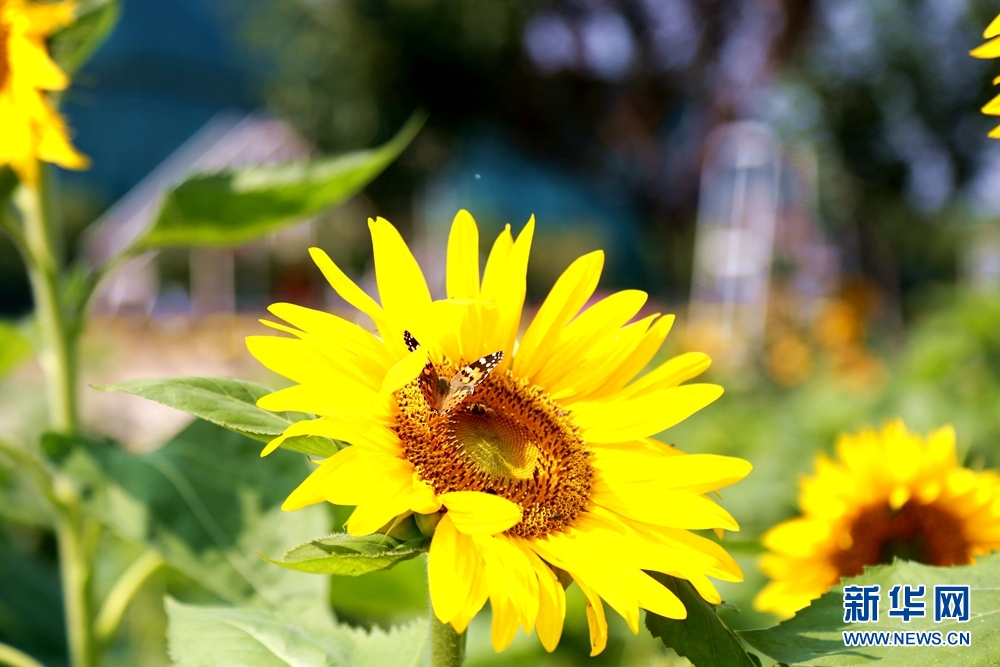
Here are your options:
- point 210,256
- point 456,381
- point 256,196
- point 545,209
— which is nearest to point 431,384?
point 456,381

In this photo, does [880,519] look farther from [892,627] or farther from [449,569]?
[449,569]

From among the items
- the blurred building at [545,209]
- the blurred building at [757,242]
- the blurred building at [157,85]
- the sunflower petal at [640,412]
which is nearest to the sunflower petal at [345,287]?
the sunflower petal at [640,412]

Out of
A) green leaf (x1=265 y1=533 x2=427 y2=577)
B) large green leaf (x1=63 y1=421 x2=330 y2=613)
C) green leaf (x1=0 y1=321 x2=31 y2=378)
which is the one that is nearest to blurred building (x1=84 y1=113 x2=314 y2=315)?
green leaf (x1=0 y1=321 x2=31 y2=378)

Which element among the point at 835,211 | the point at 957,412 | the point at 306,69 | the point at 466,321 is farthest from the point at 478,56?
the point at 466,321

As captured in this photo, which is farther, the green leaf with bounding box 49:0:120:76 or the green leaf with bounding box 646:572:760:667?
the green leaf with bounding box 49:0:120:76

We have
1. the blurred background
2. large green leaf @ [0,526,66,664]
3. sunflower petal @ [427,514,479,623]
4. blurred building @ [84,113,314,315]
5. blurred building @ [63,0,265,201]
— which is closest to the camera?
sunflower petal @ [427,514,479,623]

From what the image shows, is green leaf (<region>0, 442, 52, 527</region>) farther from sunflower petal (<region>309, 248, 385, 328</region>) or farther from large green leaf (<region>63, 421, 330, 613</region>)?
sunflower petal (<region>309, 248, 385, 328</region>)
